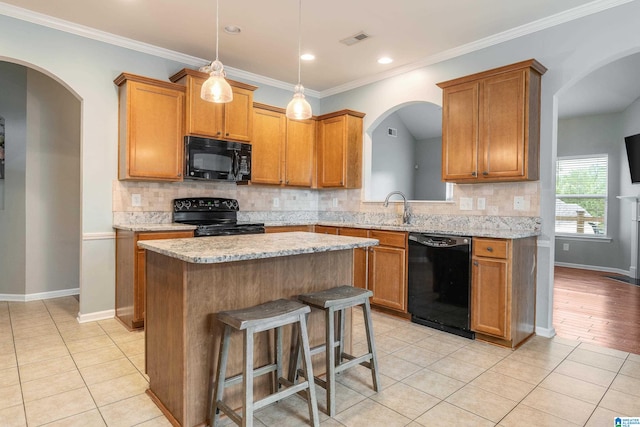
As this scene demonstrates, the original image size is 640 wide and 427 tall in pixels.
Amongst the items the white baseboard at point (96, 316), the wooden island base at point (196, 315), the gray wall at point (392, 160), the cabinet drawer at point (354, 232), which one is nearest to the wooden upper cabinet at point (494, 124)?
the cabinet drawer at point (354, 232)

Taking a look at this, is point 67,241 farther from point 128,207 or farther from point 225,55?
point 225,55

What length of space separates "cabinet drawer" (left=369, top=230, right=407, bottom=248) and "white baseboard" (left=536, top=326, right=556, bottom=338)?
139cm

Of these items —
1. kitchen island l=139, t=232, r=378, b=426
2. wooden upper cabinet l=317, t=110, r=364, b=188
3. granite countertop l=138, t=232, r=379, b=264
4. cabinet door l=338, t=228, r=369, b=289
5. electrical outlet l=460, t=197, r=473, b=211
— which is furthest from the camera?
wooden upper cabinet l=317, t=110, r=364, b=188

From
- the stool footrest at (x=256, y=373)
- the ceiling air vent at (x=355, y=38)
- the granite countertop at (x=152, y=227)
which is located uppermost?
the ceiling air vent at (x=355, y=38)

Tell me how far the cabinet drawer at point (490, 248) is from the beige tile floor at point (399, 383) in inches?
30.4

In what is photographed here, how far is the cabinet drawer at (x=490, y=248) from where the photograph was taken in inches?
121

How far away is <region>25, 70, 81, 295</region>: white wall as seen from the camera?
172 inches

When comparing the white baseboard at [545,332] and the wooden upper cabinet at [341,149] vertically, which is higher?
the wooden upper cabinet at [341,149]

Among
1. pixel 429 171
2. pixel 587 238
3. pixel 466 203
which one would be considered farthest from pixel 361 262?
pixel 587 238

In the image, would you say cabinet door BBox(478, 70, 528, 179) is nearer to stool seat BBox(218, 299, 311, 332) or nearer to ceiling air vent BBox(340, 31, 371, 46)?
ceiling air vent BBox(340, 31, 371, 46)

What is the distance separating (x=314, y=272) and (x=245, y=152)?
2.34m

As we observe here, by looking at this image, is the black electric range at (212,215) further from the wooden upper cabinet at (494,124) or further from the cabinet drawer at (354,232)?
the wooden upper cabinet at (494,124)

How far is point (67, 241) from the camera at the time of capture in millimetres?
4660

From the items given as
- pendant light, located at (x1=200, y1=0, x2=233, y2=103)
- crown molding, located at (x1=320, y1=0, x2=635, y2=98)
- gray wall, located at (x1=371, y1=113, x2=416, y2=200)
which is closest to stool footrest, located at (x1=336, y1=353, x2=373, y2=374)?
pendant light, located at (x1=200, y1=0, x2=233, y2=103)
